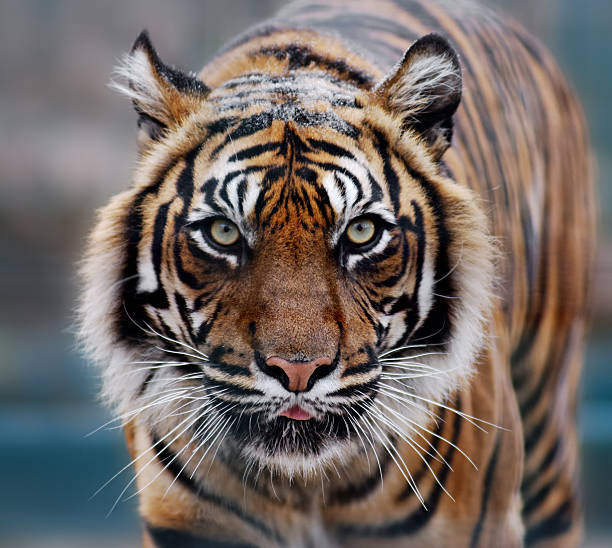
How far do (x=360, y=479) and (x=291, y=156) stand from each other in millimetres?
371

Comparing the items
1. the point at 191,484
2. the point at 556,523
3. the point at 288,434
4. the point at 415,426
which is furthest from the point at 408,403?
the point at 556,523

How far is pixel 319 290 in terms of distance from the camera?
730 millimetres

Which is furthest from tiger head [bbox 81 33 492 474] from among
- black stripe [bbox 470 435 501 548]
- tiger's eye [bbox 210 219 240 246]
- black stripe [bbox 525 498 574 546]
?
black stripe [bbox 525 498 574 546]

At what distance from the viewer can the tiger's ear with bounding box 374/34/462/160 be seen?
759 millimetres

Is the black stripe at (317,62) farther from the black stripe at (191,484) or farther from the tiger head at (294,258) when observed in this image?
the black stripe at (191,484)

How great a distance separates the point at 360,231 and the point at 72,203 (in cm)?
74

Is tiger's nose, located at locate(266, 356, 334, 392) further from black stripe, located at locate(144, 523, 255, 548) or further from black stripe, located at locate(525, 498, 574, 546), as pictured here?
black stripe, located at locate(525, 498, 574, 546)

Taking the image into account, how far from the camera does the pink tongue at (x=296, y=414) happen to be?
2.43ft

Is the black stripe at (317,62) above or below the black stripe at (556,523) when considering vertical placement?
above

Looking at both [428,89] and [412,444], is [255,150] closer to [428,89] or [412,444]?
[428,89]

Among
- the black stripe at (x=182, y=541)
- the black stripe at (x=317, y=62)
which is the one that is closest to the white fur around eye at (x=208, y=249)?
the black stripe at (x=317, y=62)

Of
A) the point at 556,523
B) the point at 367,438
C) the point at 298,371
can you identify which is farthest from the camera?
the point at 556,523

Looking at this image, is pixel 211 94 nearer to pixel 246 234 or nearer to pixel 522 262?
pixel 246 234

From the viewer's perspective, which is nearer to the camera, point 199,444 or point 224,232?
point 224,232
